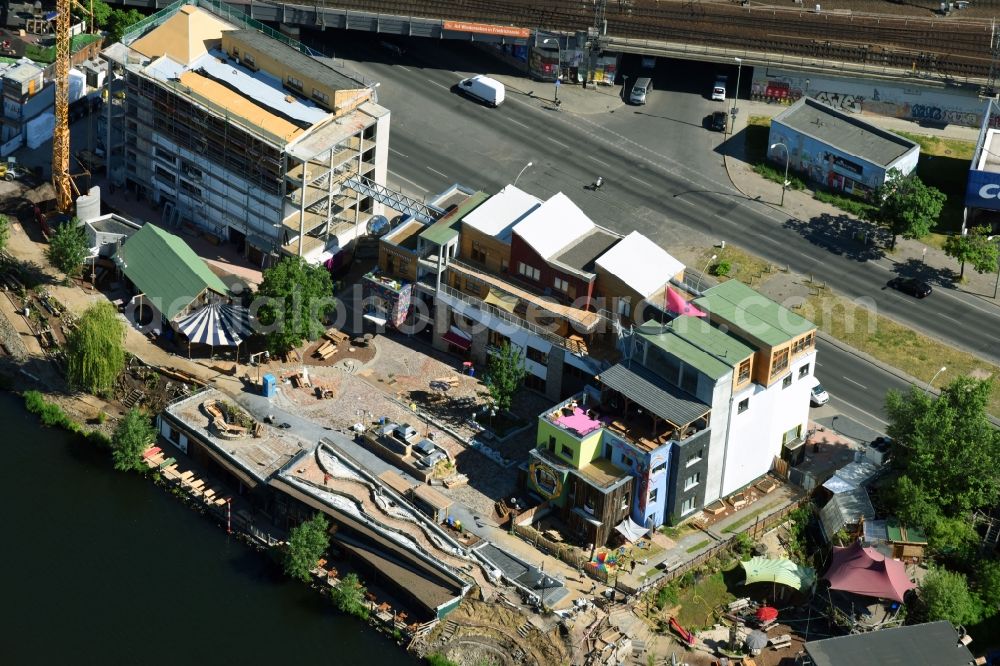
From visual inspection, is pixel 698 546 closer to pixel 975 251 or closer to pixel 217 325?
pixel 217 325

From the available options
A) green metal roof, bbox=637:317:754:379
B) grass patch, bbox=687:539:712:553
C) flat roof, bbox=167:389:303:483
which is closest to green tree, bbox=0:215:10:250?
flat roof, bbox=167:389:303:483

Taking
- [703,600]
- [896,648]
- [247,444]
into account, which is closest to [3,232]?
[247,444]

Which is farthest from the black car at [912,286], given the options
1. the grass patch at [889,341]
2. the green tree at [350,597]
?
the green tree at [350,597]

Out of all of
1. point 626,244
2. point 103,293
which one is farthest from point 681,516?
point 103,293

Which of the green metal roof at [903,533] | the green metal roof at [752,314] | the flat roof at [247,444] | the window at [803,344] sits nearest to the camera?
the green metal roof at [903,533]

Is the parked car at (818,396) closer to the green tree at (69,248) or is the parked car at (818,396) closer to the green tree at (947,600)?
the green tree at (947,600)

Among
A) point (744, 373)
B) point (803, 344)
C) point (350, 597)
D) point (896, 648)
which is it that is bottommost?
point (350, 597)
